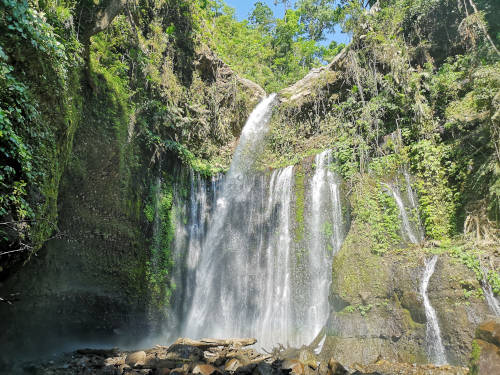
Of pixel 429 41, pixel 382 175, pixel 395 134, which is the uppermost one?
pixel 429 41

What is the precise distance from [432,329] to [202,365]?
444cm

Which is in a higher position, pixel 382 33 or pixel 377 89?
pixel 382 33

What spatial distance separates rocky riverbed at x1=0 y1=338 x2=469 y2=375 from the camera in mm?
5387

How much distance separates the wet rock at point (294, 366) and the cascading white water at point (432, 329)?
96.6 inches

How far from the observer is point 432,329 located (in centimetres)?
595

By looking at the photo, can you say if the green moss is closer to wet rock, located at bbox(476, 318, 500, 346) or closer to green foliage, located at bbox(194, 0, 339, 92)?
wet rock, located at bbox(476, 318, 500, 346)

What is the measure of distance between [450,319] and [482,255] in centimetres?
151

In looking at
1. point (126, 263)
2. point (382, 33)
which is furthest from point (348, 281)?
point (382, 33)

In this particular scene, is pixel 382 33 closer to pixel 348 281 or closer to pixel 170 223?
pixel 348 281

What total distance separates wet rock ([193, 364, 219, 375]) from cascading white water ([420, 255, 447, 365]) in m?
4.06

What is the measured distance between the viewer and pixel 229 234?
11.3 m

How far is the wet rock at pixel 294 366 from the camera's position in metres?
5.62

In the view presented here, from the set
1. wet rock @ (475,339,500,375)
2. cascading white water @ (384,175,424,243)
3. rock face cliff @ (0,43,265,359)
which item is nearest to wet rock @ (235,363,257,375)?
wet rock @ (475,339,500,375)

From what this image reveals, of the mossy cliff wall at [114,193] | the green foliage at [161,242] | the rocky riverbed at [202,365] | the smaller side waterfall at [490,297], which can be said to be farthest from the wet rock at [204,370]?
the smaller side waterfall at [490,297]
